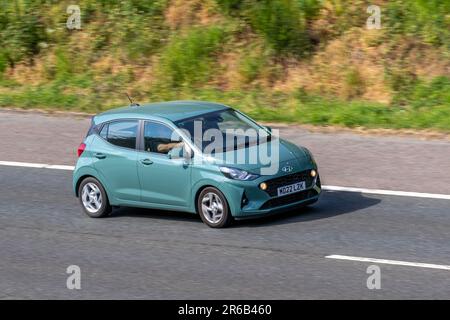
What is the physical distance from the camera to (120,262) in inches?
500

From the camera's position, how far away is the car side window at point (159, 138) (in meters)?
14.2

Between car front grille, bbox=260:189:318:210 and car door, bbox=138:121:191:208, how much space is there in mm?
1096

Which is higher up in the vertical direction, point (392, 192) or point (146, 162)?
point (146, 162)

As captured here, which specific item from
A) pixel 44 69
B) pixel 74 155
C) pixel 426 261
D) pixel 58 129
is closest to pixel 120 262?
pixel 426 261

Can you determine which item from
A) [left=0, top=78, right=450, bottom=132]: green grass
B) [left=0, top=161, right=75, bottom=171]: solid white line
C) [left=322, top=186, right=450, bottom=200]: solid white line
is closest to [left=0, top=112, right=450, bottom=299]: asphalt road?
[left=322, top=186, right=450, bottom=200]: solid white line

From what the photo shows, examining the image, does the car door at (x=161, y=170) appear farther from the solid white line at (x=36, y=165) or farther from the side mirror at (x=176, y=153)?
the solid white line at (x=36, y=165)

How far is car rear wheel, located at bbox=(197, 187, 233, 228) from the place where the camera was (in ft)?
44.7

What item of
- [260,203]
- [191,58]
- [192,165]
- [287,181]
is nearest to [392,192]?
[287,181]

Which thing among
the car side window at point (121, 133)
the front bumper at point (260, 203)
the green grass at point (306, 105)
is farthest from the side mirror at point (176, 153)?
the green grass at point (306, 105)

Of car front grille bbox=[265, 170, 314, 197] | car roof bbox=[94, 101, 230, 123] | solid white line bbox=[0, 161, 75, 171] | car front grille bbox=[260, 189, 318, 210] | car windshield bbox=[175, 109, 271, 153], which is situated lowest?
solid white line bbox=[0, 161, 75, 171]

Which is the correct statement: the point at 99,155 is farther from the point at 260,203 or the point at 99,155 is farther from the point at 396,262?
the point at 396,262

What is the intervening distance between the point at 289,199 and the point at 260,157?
683 millimetres

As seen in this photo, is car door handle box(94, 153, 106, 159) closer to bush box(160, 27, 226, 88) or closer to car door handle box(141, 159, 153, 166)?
car door handle box(141, 159, 153, 166)

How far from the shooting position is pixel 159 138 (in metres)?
14.3
